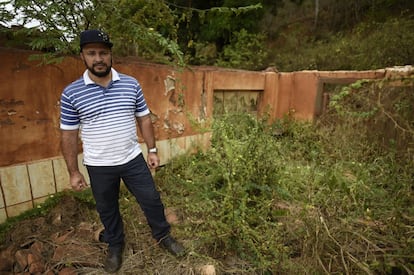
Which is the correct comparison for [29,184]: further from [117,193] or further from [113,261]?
[113,261]

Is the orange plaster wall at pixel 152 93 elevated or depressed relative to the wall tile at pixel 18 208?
elevated

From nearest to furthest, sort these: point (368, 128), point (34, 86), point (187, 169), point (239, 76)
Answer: point (34, 86) < point (187, 169) < point (368, 128) < point (239, 76)

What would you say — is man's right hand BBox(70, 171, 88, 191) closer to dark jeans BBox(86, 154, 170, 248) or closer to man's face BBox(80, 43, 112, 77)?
dark jeans BBox(86, 154, 170, 248)

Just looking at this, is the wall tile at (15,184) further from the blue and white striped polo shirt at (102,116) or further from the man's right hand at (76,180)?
the blue and white striped polo shirt at (102,116)

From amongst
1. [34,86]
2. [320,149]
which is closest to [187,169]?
Result: [34,86]

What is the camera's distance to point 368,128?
4.44 metres

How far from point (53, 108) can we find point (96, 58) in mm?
1204

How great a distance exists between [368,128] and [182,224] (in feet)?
12.7

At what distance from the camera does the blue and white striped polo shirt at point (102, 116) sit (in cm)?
182

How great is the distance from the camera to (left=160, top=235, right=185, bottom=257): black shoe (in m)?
2.18

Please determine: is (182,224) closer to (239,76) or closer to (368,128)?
(239,76)

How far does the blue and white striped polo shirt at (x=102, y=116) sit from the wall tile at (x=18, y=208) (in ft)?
4.04

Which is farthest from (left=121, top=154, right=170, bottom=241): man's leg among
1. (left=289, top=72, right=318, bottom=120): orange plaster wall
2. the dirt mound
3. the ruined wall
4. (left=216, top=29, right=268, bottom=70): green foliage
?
(left=216, top=29, right=268, bottom=70): green foliage

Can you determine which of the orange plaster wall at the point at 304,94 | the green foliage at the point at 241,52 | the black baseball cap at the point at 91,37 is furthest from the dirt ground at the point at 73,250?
the green foliage at the point at 241,52
